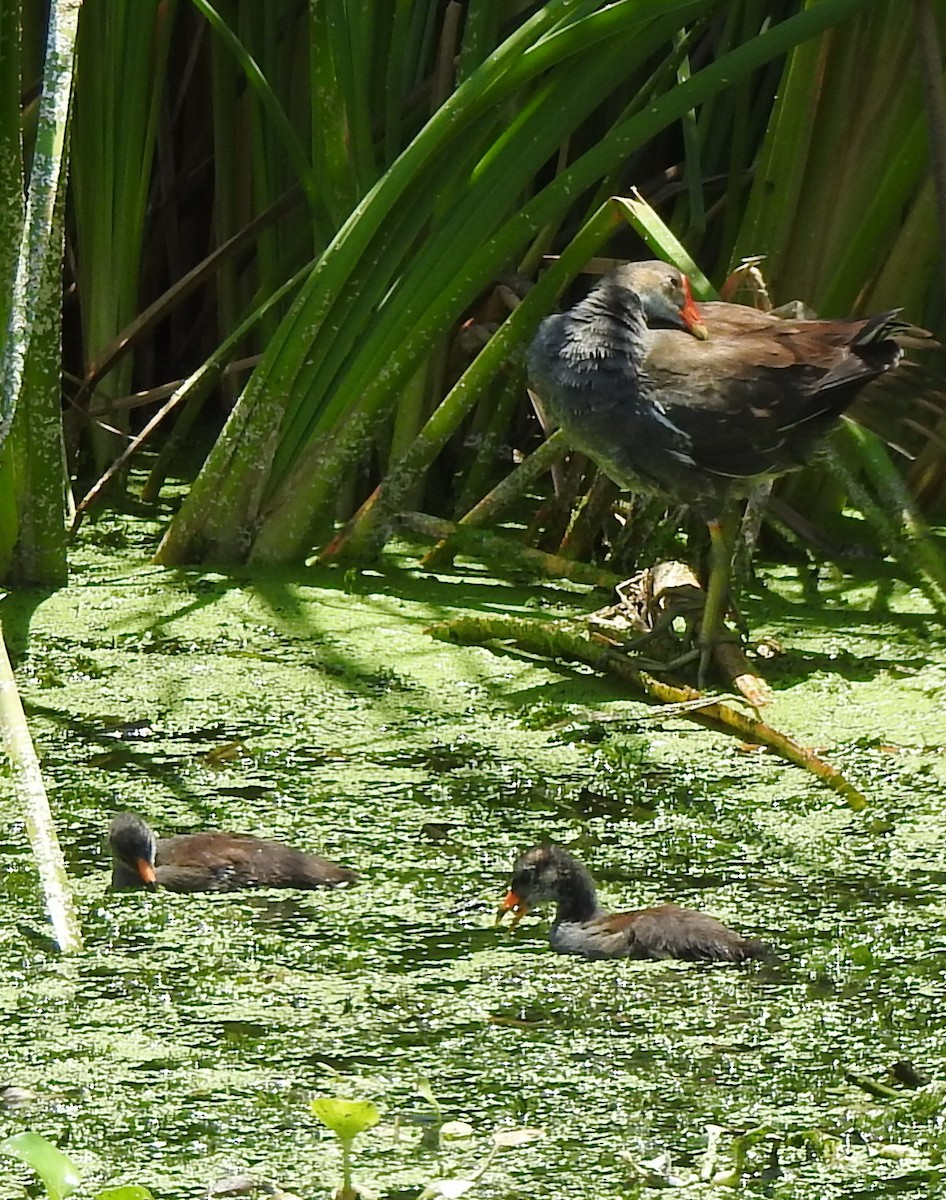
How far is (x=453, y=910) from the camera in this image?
10.8ft

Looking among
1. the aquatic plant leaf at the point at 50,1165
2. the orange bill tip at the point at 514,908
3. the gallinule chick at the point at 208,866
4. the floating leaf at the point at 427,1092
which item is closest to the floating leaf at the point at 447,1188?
the floating leaf at the point at 427,1092

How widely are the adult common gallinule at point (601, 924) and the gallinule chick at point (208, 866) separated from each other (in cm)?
32

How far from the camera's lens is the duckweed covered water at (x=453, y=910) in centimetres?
256

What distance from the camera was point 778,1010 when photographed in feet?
9.59

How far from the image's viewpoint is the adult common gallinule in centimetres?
304

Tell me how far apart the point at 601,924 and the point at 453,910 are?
0.84 feet

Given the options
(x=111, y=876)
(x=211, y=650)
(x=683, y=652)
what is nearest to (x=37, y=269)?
(x=111, y=876)

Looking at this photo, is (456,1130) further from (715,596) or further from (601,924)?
(715,596)

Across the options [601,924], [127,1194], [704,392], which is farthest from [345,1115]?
[704,392]

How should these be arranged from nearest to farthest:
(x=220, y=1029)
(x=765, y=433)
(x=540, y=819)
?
(x=220, y=1029), (x=540, y=819), (x=765, y=433)

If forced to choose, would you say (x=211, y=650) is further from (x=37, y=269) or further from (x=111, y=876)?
(x=37, y=269)

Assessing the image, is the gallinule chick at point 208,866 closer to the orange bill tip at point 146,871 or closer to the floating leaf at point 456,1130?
the orange bill tip at point 146,871

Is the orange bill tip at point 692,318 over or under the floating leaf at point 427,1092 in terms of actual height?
over

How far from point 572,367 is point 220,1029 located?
2010 millimetres
